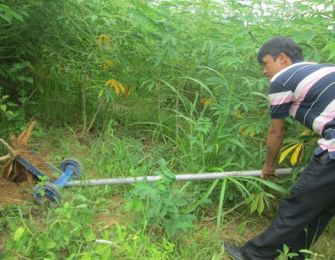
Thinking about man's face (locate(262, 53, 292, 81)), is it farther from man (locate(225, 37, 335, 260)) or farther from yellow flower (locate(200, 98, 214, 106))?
yellow flower (locate(200, 98, 214, 106))

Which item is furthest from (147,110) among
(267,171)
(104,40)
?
(267,171)

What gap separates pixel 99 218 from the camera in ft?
10.4

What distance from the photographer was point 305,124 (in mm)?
2801

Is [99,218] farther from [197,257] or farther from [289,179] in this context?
[289,179]

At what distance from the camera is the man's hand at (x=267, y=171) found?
3.05 meters

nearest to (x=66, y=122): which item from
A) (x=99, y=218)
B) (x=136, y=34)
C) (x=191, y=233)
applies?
(x=136, y=34)

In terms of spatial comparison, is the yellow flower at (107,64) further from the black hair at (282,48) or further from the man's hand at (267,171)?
the man's hand at (267,171)

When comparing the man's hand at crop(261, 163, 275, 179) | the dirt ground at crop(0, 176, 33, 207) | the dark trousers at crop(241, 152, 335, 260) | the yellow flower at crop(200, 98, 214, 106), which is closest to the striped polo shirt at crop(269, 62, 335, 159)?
the dark trousers at crop(241, 152, 335, 260)

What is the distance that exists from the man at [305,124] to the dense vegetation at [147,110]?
0.20 metres

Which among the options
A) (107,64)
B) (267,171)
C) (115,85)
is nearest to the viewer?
(267,171)

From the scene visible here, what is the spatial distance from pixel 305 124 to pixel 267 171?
17.9 inches

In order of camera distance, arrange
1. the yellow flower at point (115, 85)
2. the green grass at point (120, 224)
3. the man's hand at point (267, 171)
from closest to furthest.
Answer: the green grass at point (120, 224) < the man's hand at point (267, 171) < the yellow flower at point (115, 85)

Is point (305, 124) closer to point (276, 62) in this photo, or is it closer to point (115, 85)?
point (276, 62)

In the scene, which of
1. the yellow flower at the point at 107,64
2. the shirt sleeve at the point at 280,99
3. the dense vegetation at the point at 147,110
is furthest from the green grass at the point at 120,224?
the yellow flower at the point at 107,64
